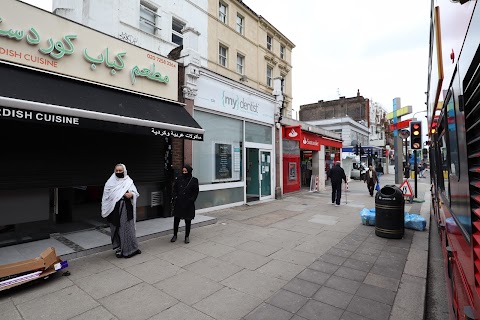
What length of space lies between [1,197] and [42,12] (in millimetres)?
3922

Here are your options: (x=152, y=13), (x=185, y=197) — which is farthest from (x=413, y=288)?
(x=152, y=13)

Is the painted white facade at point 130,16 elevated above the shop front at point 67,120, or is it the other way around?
the painted white facade at point 130,16

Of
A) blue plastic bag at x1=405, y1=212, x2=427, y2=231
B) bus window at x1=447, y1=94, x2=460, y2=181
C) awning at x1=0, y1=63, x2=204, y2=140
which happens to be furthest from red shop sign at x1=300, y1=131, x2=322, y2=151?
bus window at x1=447, y1=94, x2=460, y2=181

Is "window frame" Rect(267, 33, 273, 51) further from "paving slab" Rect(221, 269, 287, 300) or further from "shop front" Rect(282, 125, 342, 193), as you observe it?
"paving slab" Rect(221, 269, 287, 300)

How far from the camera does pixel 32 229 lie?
5.68 m

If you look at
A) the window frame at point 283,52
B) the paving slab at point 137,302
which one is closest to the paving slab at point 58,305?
the paving slab at point 137,302

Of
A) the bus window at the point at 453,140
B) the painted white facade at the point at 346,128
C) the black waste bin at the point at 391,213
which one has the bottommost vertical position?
the black waste bin at the point at 391,213

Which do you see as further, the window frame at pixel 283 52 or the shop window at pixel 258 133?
the window frame at pixel 283 52

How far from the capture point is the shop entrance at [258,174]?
1196cm

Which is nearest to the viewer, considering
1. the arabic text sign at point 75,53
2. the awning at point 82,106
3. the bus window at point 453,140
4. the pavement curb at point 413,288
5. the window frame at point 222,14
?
the bus window at point 453,140

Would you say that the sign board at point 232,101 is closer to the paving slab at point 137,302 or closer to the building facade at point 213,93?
the building facade at point 213,93

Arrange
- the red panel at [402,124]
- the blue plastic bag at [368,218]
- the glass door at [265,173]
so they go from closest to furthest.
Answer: the blue plastic bag at [368,218], the glass door at [265,173], the red panel at [402,124]

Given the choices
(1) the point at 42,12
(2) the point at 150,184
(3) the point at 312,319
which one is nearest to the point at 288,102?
(2) the point at 150,184

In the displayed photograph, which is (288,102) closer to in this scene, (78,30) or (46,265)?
(78,30)
